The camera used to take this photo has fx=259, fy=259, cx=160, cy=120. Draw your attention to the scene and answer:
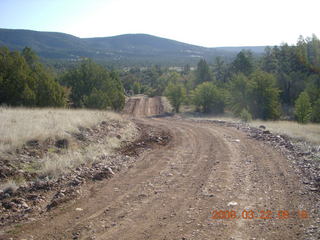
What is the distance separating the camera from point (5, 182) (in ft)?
21.7

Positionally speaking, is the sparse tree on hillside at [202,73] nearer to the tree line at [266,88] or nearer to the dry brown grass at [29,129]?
the tree line at [266,88]

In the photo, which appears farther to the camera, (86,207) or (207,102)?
(207,102)

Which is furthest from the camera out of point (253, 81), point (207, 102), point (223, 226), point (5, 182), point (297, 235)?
point (207, 102)

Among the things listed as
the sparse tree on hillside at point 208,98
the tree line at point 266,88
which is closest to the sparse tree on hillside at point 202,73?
the tree line at point 266,88

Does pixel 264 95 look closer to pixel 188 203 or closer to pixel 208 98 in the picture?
pixel 208 98

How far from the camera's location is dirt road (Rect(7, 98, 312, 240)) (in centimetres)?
457

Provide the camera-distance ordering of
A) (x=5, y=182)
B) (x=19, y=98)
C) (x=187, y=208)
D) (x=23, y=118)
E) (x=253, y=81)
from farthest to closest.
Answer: (x=253, y=81) < (x=19, y=98) < (x=23, y=118) < (x=5, y=182) < (x=187, y=208)

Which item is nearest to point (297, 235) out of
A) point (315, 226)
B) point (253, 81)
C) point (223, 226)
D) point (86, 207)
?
point (315, 226)

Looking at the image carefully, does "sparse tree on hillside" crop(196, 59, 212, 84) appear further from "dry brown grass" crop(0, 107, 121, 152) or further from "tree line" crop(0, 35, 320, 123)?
"dry brown grass" crop(0, 107, 121, 152)

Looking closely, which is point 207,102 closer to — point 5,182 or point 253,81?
point 253,81

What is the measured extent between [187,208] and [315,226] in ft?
7.76

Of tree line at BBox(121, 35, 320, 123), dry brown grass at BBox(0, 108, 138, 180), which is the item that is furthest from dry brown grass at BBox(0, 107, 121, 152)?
tree line at BBox(121, 35, 320, 123)
